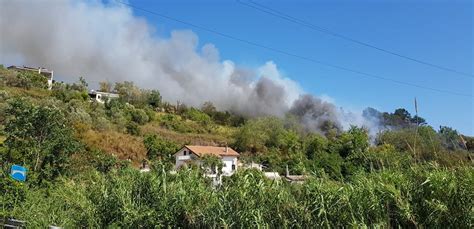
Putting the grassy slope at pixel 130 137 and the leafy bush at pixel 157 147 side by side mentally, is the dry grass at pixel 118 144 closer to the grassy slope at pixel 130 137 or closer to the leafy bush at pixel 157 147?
the grassy slope at pixel 130 137

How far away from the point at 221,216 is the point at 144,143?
114 feet

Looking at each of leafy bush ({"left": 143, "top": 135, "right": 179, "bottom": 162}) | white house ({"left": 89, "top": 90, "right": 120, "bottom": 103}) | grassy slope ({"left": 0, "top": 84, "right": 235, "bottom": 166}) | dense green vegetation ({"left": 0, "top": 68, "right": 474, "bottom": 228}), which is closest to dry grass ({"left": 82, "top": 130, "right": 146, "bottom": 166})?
grassy slope ({"left": 0, "top": 84, "right": 235, "bottom": 166})

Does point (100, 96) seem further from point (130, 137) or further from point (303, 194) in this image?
point (303, 194)

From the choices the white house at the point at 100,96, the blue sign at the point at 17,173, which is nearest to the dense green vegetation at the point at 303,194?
the blue sign at the point at 17,173

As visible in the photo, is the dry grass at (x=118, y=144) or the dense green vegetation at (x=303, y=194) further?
the dry grass at (x=118, y=144)

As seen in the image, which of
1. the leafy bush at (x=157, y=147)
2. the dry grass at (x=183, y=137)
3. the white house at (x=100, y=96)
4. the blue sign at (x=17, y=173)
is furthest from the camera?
the white house at (x=100, y=96)

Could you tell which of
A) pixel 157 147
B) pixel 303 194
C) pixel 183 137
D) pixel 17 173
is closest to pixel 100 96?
pixel 183 137

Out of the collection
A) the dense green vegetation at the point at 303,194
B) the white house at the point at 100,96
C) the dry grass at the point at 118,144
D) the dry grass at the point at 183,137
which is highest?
the white house at the point at 100,96

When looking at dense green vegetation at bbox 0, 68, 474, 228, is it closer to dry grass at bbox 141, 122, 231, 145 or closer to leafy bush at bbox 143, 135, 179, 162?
leafy bush at bbox 143, 135, 179, 162

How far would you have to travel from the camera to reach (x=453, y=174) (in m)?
3.38

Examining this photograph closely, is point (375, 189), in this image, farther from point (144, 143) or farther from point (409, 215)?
point (144, 143)

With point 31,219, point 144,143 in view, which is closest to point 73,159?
point 31,219

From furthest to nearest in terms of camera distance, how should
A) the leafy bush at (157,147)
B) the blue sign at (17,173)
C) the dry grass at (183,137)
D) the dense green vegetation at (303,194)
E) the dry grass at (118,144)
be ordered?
the dry grass at (183,137) < the leafy bush at (157,147) < the dry grass at (118,144) < the blue sign at (17,173) < the dense green vegetation at (303,194)

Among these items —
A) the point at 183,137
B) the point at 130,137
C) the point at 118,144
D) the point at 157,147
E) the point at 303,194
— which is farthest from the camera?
the point at 183,137
